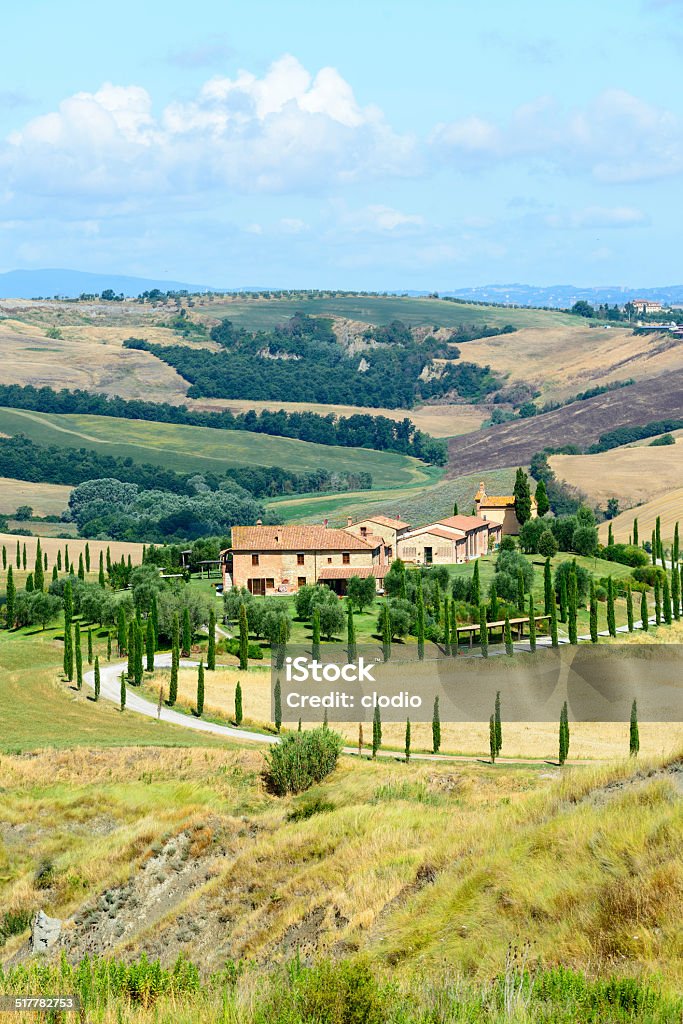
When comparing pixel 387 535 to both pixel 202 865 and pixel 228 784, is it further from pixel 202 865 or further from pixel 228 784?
pixel 202 865

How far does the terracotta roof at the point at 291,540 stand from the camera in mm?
100812

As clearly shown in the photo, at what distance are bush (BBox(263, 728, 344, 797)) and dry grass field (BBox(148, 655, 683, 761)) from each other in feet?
61.7

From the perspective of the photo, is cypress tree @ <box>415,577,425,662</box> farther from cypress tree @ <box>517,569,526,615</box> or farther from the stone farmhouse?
the stone farmhouse

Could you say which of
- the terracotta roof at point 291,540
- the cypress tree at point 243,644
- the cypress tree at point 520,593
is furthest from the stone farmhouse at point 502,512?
the cypress tree at point 243,644

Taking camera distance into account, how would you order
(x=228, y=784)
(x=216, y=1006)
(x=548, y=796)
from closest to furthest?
(x=216, y=1006) → (x=548, y=796) → (x=228, y=784)

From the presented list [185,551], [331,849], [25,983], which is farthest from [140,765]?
[185,551]

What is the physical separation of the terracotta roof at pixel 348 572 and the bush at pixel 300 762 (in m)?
60.0

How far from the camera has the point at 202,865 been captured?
28500 mm

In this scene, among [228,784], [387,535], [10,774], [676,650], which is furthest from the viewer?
[387,535]

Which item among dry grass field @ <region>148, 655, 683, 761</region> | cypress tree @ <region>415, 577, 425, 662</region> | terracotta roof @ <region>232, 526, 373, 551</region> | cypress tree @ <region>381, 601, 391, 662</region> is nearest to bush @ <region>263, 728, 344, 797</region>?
dry grass field @ <region>148, 655, 683, 761</region>

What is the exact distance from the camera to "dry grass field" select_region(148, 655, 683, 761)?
56312 millimetres

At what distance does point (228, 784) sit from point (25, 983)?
744 inches

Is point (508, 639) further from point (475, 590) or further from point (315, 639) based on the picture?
point (475, 590)

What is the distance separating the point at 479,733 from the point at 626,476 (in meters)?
132
